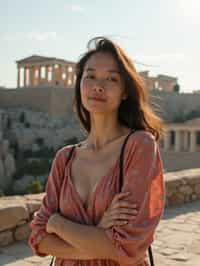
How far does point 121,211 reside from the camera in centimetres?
119

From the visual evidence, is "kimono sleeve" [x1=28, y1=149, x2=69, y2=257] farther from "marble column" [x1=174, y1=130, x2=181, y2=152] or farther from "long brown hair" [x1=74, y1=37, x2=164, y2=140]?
"marble column" [x1=174, y1=130, x2=181, y2=152]

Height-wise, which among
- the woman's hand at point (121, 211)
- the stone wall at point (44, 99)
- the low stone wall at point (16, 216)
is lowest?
the stone wall at point (44, 99)

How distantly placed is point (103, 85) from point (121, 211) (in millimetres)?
383

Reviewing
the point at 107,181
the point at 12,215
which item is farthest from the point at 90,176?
the point at 12,215

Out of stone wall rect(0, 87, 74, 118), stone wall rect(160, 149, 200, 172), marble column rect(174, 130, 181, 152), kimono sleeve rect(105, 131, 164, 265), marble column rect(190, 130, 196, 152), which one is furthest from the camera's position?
stone wall rect(0, 87, 74, 118)

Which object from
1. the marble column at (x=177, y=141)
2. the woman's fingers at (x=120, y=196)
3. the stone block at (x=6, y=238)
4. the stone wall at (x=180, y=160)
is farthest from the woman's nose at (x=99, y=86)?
the marble column at (x=177, y=141)

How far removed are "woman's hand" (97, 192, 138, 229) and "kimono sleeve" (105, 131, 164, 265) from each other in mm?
13

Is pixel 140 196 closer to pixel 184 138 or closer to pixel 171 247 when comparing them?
pixel 171 247

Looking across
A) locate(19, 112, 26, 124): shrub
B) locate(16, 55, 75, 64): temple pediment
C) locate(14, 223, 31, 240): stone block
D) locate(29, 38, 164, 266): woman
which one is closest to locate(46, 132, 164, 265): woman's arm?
locate(29, 38, 164, 266): woman

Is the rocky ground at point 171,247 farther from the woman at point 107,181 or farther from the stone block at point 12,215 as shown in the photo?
the woman at point 107,181

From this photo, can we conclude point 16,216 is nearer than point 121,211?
No

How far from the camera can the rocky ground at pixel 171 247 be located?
12.2ft

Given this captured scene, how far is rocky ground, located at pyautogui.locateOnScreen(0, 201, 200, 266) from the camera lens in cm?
372

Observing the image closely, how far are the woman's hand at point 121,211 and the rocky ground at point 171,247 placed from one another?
8.67 feet
